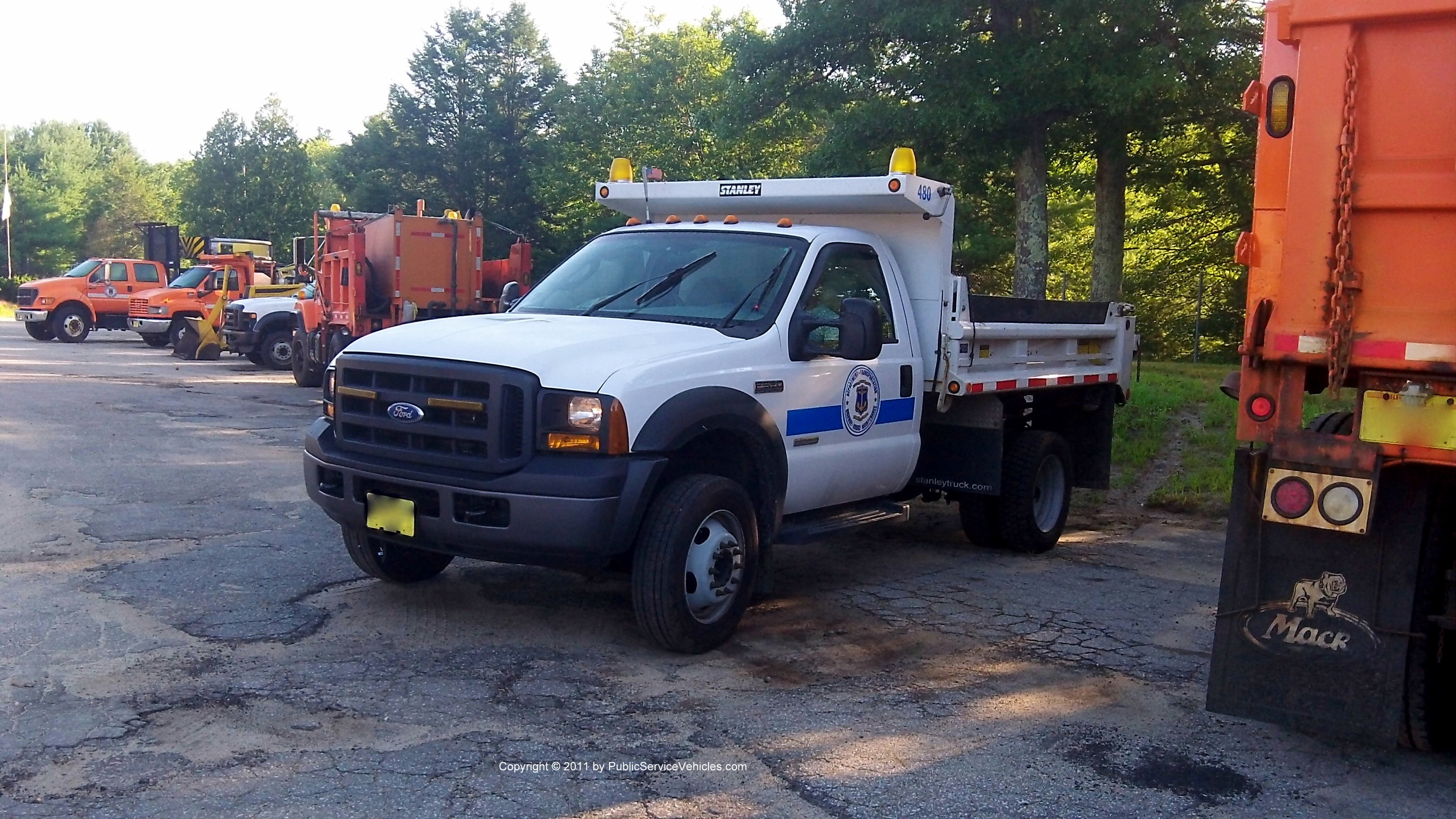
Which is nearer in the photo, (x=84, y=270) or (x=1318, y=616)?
(x=1318, y=616)

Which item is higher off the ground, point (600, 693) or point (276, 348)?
point (276, 348)

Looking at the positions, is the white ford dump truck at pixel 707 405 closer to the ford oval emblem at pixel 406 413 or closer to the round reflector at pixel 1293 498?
the ford oval emblem at pixel 406 413

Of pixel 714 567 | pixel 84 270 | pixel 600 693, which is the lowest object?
pixel 600 693

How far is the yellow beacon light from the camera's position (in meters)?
7.40

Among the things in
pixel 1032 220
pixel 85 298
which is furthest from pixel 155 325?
pixel 1032 220

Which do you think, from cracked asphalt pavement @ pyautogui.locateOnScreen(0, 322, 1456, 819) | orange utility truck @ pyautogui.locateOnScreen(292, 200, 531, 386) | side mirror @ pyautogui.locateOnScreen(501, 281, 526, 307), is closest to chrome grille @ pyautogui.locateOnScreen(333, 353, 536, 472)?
cracked asphalt pavement @ pyautogui.locateOnScreen(0, 322, 1456, 819)

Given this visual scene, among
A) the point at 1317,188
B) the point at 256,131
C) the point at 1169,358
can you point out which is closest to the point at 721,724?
the point at 1317,188

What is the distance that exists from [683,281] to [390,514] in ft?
6.72

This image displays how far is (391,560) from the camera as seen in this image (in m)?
6.79

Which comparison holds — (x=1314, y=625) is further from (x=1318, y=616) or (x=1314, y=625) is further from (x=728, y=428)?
(x=728, y=428)

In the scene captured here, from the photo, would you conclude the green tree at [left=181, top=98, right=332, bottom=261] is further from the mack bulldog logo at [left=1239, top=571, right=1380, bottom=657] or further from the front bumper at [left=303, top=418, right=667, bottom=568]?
the mack bulldog logo at [left=1239, top=571, right=1380, bottom=657]

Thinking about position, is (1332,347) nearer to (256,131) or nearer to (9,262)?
(256,131)

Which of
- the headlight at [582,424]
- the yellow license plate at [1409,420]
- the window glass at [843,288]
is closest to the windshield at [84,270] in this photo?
the window glass at [843,288]

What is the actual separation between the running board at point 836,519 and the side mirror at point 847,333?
2.88 feet
